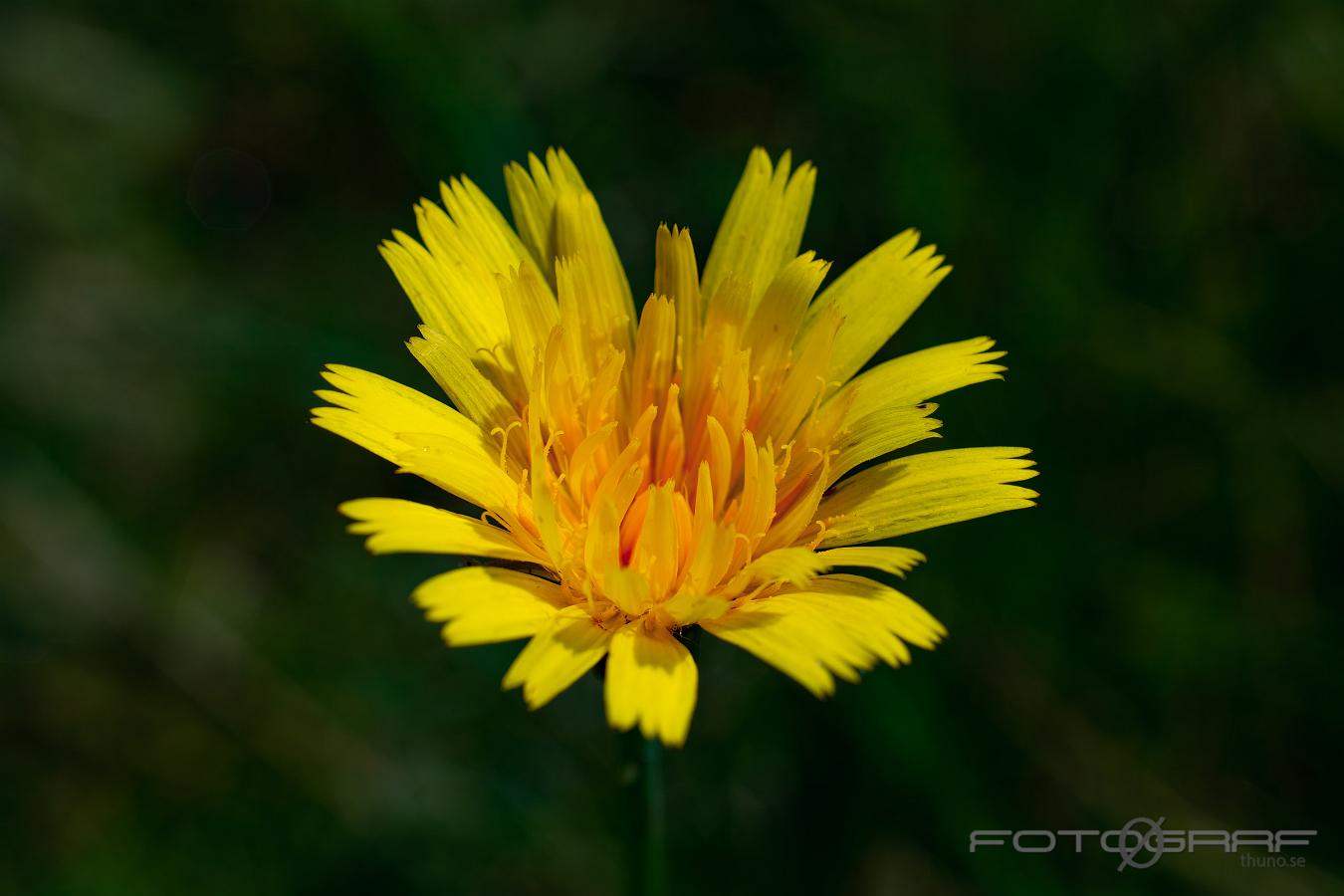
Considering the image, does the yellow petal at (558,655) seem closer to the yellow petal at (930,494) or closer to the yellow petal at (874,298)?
the yellow petal at (930,494)

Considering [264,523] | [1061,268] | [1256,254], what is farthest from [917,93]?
[264,523]

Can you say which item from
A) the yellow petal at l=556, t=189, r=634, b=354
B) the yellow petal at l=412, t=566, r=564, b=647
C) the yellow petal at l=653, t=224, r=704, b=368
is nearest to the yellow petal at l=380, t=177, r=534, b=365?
the yellow petal at l=556, t=189, r=634, b=354

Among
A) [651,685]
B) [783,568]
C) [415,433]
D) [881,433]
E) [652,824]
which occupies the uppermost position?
[881,433]

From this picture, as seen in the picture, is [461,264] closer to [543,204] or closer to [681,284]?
[543,204]

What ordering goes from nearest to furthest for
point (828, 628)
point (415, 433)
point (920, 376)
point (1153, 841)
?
1. point (828, 628)
2. point (415, 433)
3. point (920, 376)
4. point (1153, 841)

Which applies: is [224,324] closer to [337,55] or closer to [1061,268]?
[337,55]

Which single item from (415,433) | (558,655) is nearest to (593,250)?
(415,433)

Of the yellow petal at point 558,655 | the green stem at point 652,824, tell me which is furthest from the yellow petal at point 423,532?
the green stem at point 652,824
